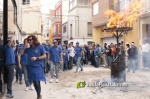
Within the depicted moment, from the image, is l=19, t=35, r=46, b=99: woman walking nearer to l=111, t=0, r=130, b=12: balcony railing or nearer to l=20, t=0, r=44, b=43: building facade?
l=111, t=0, r=130, b=12: balcony railing

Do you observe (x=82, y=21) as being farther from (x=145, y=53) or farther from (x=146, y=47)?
(x=146, y=47)

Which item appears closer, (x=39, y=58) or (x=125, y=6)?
(x=39, y=58)

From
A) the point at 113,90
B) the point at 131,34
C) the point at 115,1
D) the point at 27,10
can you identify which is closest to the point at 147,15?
the point at 131,34

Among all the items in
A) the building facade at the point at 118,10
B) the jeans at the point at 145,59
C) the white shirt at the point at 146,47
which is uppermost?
the building facade at the point at 118,10

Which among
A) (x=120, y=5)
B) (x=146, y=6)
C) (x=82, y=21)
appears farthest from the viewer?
(x=82, y=21)

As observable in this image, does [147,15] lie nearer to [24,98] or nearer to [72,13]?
[24,98]

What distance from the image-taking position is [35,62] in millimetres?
7461

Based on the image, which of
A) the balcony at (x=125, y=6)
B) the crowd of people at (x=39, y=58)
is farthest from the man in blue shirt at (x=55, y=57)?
the balcony at (x=125, y=6)

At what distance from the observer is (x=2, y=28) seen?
11.4 metres

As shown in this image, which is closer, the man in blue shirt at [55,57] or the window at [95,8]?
the man in blue shirt at [55,57]

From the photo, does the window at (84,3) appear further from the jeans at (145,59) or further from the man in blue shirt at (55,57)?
the man in blue shirt at (55,57)

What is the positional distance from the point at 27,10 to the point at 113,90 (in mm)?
35201

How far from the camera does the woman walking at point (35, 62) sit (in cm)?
736

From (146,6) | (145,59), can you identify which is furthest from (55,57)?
(146,6)
